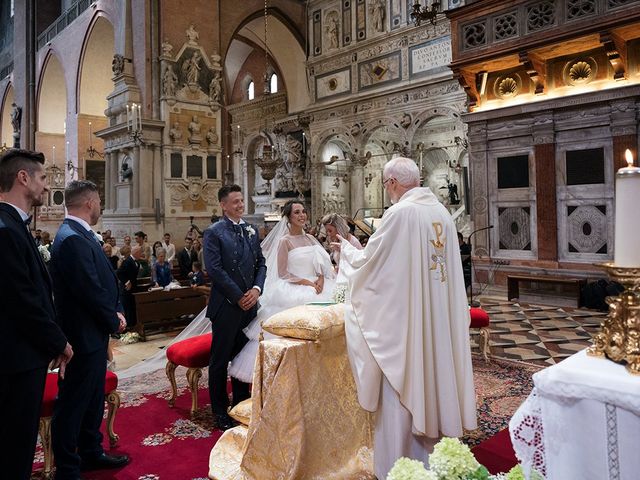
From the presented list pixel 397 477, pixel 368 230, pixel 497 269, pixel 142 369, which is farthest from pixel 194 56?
pixel 397 477

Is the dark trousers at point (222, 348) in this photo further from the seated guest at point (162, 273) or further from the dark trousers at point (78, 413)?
the seated guest at point (162, 273)

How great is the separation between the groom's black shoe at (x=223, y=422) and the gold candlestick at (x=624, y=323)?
3005mm

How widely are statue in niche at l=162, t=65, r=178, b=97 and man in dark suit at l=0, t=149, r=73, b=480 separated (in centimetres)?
1264

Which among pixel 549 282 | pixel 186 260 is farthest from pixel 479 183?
pixel 186 260

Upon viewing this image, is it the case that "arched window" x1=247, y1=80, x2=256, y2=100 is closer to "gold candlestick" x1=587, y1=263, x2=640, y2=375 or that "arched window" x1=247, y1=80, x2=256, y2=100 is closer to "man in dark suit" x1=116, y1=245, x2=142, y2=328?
"man in dark suit" x1=116, y1=245, x2=142, y2=328

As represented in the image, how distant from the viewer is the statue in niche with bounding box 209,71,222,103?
15.1 metres

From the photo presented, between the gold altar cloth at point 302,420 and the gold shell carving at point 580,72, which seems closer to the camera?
the gold altar cloth at point 302,420

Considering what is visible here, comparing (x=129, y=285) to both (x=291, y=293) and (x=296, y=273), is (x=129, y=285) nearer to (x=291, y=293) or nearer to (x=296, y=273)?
(x=296, y=273)

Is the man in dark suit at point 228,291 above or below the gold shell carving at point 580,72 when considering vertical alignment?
below

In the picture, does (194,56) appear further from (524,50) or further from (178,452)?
(178,452)

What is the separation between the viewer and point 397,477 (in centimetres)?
137

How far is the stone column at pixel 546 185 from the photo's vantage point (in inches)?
384

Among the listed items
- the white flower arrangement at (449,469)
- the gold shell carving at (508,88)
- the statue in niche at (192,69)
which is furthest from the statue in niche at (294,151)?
the white flower arrangement at (449,469)

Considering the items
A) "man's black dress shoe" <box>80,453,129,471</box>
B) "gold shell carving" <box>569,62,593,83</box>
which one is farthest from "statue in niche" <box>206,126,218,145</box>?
"man's black dress shoe" <box>80,453,129,471</box>
